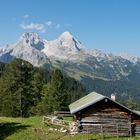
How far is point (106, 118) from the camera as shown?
2046 inches

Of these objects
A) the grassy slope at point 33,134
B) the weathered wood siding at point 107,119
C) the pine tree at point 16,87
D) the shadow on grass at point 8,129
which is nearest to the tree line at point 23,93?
the pine tree at point 16,87

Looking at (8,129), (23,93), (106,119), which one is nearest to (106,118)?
(106,119)

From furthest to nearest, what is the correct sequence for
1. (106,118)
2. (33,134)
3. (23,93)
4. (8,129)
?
(23,93)
(8,129)
(106,118)
(33,134)

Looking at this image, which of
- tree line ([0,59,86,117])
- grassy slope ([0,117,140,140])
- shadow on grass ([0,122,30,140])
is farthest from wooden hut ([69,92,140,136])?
tree line ([0,59,86,117])

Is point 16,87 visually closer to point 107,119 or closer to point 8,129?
point 8,129

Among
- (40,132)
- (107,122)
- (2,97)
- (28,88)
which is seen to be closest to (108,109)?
(107,122)

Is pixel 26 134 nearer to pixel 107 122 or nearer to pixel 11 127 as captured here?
pixel 11 127

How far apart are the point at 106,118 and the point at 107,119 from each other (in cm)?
18

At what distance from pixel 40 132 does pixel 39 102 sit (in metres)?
48.6

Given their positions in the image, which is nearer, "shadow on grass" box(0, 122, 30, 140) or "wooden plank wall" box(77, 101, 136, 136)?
"shadow on grass" box(0, 122, 30, 140)

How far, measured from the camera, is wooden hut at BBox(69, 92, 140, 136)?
51031mm

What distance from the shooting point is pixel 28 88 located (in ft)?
287

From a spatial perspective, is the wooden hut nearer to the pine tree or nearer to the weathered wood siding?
the weathered wood siding

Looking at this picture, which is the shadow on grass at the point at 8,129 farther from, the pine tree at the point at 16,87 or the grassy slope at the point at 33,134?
the pine tree at the point at 16,87
